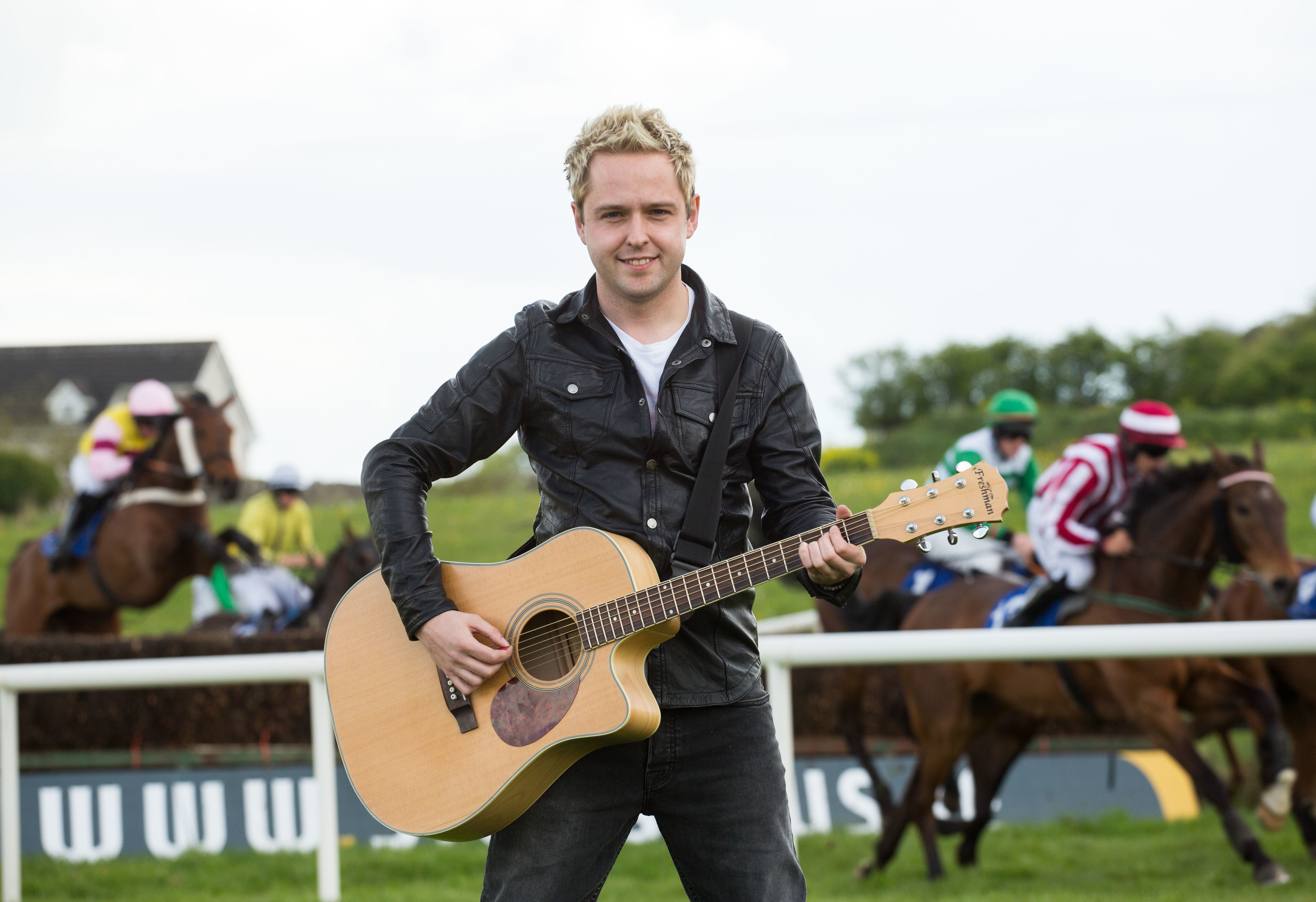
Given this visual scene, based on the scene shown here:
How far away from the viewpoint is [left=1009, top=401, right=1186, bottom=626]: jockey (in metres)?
6.52

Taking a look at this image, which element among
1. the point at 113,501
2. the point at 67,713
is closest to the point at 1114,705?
the point at 67,713

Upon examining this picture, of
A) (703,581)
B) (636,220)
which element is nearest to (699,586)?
(703,581)

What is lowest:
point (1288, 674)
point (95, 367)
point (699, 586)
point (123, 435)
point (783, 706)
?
point (1288, 674)

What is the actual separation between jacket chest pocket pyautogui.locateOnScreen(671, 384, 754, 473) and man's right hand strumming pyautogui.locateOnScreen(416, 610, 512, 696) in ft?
1.56

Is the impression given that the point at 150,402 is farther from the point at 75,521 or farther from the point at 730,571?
the point at 730,571

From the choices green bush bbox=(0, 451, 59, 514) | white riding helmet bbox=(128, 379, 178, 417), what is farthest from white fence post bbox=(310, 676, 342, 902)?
green bush bbox=(0, 451, 59, 514)

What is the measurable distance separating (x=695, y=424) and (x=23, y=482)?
2696cm

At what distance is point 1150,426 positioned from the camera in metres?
6.86

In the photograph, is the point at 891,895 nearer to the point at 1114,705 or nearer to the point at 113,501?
the point at 1114,705

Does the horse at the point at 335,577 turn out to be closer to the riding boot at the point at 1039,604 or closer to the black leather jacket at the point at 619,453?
the riding boot at the point at 1039,604

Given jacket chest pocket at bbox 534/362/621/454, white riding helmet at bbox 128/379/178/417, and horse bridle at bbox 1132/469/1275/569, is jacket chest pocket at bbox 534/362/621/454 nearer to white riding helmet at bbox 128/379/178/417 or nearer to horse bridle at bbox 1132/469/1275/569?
horse bridle at bbox 1132/469/1275/569

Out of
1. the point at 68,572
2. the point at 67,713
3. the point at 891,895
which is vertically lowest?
the point at 891,895

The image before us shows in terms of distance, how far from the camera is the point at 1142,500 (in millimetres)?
6496

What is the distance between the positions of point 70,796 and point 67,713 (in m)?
1.61
